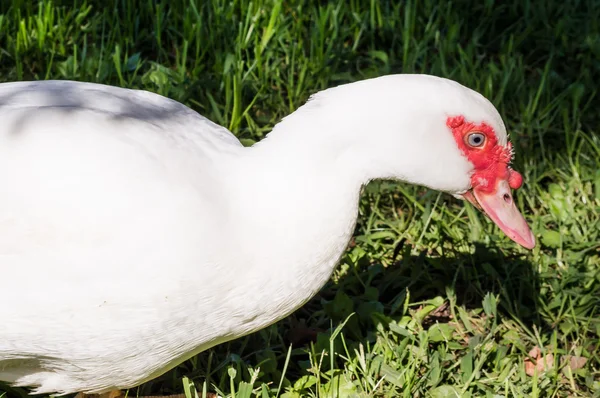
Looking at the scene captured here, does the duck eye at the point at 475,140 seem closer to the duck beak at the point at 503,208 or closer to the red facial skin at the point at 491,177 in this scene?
the red facial skin at the point at 491,177

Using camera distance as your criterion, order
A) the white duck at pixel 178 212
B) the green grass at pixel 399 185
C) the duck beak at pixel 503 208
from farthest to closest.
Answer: the green grass at pixel 399 185, the duck beak at pixel 503 208, the white duck at pixel 178 212

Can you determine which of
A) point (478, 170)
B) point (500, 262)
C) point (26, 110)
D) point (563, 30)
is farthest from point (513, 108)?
point (26, 110)

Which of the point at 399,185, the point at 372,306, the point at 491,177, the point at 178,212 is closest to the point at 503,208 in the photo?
the point at 491,177

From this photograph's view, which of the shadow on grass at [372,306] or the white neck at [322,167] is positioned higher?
the white neck at [322,167]

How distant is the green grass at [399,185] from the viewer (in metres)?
3.59

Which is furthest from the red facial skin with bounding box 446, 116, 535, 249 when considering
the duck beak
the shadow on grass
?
the shadow on grass

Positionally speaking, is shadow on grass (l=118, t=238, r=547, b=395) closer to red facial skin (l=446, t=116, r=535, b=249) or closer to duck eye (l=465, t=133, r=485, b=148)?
red facial skin (l=446, t=116, r=535, b=249)

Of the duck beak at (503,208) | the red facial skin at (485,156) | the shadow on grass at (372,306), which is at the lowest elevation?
the shadow on grass at (372,306)

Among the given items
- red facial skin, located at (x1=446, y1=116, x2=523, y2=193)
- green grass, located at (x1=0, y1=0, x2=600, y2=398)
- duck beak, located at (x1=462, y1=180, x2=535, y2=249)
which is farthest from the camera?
green grass, located at (x1=0, y1=0, x2=600, y2=398)

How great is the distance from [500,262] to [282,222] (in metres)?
1.52

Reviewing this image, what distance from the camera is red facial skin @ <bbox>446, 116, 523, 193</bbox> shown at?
2871mm

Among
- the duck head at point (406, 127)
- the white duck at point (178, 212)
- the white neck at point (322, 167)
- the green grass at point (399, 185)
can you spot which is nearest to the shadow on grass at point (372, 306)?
the green grass at point (399, 185)

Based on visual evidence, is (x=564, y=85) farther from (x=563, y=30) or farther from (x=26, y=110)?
(x=26, y=110)

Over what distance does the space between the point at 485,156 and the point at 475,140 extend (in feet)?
0.30
